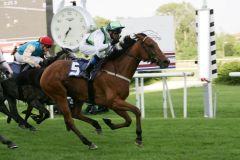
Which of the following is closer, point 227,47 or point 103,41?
point 103,41

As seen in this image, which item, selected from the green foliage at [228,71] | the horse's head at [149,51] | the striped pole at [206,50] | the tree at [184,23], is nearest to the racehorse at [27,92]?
the horse's head at [149,51]

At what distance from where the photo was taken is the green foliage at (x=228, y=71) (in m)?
24.5

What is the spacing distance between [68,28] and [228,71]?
13.9m

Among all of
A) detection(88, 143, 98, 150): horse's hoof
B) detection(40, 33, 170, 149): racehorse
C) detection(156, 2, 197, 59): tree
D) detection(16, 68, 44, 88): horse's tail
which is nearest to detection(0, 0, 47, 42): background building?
detection(16, 68, 44, 88): horse's tail

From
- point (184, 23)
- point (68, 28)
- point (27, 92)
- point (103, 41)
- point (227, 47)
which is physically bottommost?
point (227, 47)

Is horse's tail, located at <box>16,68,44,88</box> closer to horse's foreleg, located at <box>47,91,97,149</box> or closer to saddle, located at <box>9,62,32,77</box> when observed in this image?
saddle, located at <box>9,62,32,77</box>

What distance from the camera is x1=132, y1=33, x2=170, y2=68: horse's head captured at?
6797 mm

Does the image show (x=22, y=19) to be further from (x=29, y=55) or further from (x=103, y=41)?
(x=103, y=41)

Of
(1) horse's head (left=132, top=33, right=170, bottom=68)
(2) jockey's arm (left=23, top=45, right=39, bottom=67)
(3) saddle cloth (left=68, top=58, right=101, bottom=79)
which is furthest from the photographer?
(2) jockey's arm (left=23, top=45, right=39, bottom=67)

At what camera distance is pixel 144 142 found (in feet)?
22.7

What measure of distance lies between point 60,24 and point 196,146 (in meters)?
6.51

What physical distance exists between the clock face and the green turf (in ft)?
9.71

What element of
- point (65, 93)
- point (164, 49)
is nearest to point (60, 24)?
point (164, 49)

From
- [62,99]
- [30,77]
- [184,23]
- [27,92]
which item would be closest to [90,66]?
[62,99]
